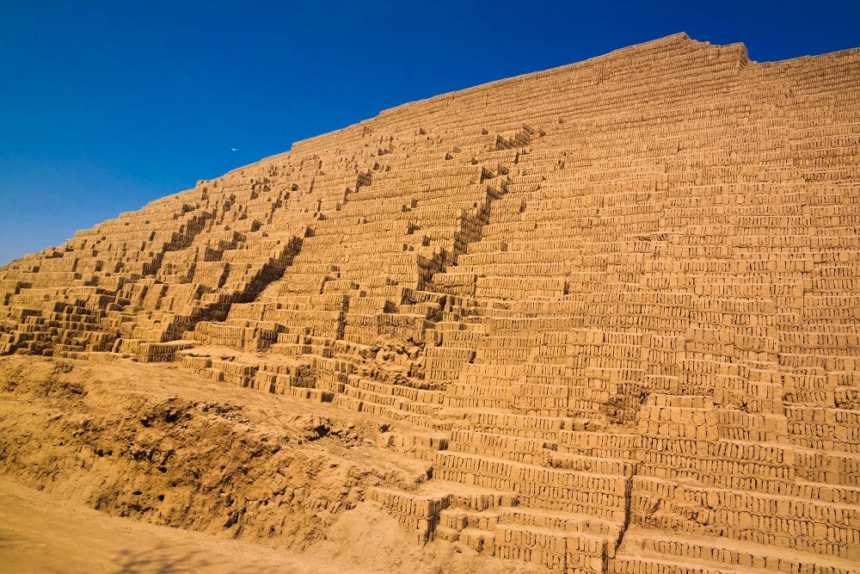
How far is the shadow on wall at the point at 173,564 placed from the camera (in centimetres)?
744

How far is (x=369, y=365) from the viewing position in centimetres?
1339

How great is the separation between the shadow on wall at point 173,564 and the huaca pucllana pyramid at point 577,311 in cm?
173

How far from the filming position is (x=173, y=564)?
773 centimetres

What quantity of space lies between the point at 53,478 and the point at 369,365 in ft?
18.7

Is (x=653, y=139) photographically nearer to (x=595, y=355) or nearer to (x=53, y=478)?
(x=595, y=355)

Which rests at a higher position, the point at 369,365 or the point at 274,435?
the point at 369,365

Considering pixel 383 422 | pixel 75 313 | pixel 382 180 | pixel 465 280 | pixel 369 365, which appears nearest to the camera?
pixel 383 422

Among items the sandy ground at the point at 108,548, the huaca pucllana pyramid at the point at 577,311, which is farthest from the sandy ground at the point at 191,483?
the huaca pucllana pyramid at the point at 577,311

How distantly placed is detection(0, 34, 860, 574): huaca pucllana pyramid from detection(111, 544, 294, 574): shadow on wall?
173 centimetres

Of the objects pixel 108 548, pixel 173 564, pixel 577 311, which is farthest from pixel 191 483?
pixel 577 311

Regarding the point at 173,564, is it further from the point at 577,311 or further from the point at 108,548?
the point at 577,311

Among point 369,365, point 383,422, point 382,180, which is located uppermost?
point 382,180

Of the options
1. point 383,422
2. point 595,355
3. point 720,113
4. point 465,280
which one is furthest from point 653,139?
point 383,422

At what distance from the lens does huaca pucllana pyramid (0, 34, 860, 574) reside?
8.52 meters
